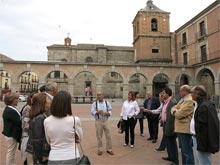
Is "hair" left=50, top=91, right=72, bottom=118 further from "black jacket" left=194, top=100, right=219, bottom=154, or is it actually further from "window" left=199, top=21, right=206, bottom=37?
"window" left=199, top=21, right=206, bottom=37

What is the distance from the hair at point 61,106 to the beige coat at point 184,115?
92.8 inches

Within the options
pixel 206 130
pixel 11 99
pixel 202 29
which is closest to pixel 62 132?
pixel 11 99

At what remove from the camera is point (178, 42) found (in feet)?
109

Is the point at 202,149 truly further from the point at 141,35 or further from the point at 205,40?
the point at 141,35

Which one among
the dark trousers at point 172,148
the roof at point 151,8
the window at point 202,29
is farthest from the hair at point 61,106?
the roof at point 151,8

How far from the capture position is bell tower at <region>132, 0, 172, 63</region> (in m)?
34.7

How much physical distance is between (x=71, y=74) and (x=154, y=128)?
19477 mm

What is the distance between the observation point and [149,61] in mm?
34469

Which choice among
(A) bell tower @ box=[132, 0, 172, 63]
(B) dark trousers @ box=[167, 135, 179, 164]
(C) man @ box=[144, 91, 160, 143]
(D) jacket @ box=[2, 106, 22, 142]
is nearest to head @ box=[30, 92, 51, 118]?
(D) jacket @ box=[2, 106, 22, 142]

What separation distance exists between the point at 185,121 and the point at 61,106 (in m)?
2.61

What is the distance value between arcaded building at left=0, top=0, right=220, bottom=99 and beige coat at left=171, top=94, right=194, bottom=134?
19.0 meters

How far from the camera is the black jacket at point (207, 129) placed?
9.85 feet

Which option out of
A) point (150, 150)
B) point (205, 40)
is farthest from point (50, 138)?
point (205, 40)

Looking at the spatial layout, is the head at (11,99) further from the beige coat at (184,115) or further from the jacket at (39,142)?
the beige coat at (184,115)
